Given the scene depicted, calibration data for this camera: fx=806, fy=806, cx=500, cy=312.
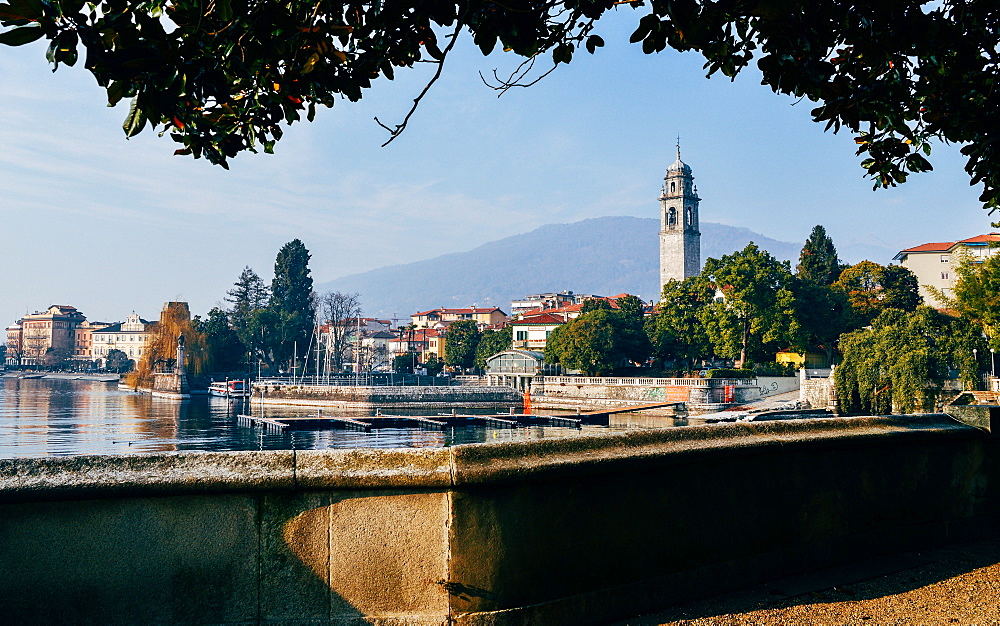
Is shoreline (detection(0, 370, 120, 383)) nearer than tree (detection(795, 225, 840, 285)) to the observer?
No

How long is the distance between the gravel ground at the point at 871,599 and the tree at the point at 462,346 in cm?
9695

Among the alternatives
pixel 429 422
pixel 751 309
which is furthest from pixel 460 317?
pixel 429 422

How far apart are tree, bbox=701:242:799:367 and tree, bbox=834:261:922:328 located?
369 inches

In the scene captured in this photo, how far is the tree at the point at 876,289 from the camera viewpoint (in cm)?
6931

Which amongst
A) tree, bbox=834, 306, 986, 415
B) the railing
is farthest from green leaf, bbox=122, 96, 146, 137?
the railing

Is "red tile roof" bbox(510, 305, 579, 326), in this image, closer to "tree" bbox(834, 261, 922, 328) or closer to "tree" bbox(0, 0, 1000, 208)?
"tree" bbox(834, 261, 922, 328)

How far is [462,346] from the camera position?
101438mm

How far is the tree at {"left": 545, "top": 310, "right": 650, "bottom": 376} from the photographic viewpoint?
2859 inches

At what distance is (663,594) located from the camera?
3715mm

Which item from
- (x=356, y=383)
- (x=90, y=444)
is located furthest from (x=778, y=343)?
(x=90, y=444)

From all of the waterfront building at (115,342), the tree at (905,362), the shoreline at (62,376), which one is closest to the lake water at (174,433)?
the tree at (905,362)

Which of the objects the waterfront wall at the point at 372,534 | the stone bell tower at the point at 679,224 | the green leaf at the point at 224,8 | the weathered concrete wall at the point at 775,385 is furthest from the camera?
the stone bell tower at the point at 679,224

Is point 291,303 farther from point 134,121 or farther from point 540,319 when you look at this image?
point 134,121

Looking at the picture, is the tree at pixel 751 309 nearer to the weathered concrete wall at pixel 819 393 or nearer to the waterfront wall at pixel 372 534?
the weathered concrete wall at pixel 819 393
